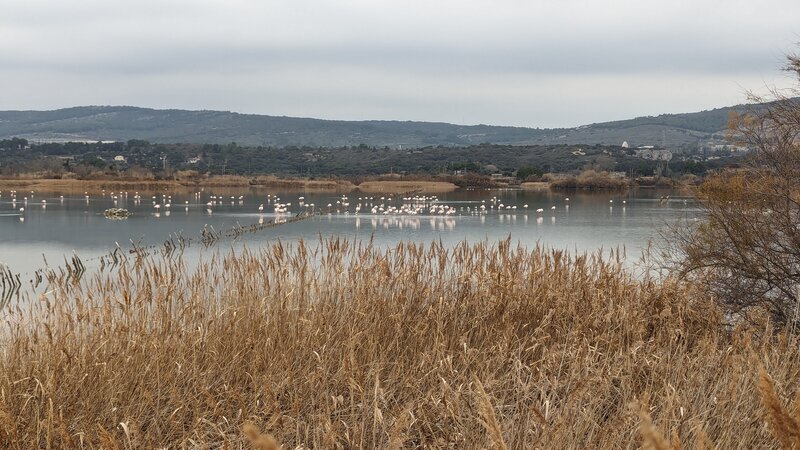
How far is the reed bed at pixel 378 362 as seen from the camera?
17.4ft

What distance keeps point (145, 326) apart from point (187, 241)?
52.2ft

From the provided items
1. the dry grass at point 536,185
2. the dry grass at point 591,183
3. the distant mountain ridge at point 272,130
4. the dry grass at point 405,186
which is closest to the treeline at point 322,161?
the dry grass at point 536,185

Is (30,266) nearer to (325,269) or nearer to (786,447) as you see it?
(325,269)

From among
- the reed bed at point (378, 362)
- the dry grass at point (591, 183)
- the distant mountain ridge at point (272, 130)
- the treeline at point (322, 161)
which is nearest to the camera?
the reed bed at point (378, 362)

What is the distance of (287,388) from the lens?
680 centimetres

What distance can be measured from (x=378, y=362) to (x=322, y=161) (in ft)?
304

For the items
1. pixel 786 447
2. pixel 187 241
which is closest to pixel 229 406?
pixel 786 447

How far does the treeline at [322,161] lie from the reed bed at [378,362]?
61.0 meters

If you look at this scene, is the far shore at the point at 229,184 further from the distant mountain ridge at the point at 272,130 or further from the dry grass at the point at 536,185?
the distant mountain ridge at the point at 272,130

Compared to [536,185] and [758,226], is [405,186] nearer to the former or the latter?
[536,185]

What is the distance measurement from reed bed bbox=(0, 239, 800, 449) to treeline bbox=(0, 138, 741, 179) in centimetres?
6105

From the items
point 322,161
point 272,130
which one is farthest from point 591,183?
point 272,130

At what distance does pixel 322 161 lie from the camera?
98.9 meters

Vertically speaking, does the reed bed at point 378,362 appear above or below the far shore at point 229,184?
above
